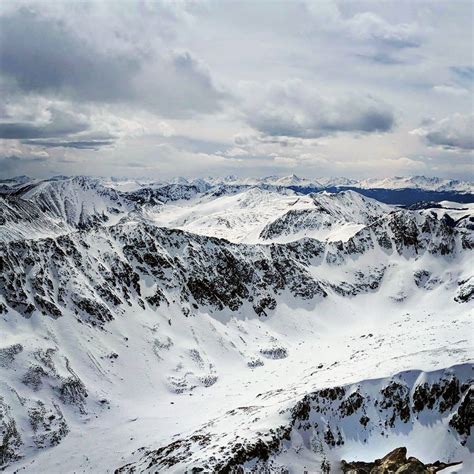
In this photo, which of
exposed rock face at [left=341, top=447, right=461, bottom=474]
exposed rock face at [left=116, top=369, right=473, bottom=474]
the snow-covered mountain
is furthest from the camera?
the snow-covered mountain

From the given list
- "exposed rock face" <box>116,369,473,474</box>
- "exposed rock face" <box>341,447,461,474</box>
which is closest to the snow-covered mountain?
"exposed rock face" <box>116,369,473,474</box>

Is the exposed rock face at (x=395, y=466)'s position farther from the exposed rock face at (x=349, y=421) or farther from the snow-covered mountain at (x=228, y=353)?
the snow-covered mountain at (x=228, y=353)

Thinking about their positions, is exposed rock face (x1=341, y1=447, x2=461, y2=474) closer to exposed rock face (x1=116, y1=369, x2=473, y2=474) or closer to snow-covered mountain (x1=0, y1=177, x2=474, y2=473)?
exposed rock face (x1=116, y1=369, x2=473, y2=474)

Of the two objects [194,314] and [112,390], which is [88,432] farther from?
[194,314]

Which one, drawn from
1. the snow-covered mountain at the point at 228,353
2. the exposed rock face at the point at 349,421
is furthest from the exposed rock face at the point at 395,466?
the snow-covered mountain at the point at 228,353

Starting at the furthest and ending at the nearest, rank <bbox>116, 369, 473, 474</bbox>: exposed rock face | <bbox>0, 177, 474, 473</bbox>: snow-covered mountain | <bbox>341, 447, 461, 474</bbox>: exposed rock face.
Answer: <bbox>0, 177, 474, 473</bbox>: snow-covered mountain
<bbox>116, 369, 473, 474</bbox>: exposed rock face
<bbox>341, 447, 461, 474</bbox>: exposed rock face

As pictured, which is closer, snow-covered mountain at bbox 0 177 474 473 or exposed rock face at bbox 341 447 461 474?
exposed rock face at bbox 341 447 461 474
